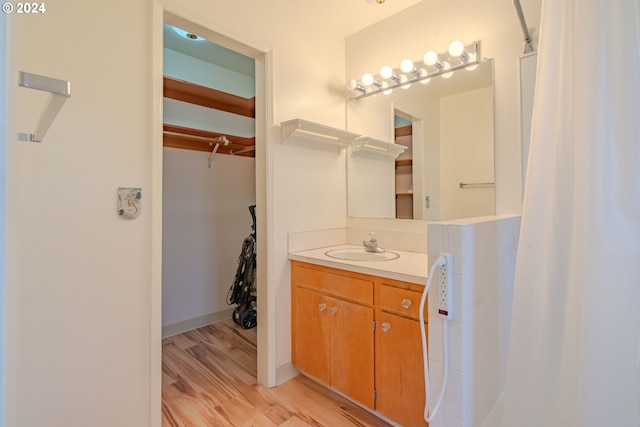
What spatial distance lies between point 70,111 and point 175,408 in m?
1.64

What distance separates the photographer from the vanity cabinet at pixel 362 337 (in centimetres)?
142

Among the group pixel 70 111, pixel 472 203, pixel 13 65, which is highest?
pixel 70 111

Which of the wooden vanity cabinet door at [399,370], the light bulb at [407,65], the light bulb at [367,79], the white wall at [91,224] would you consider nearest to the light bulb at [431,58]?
the light bulb at [407,65]

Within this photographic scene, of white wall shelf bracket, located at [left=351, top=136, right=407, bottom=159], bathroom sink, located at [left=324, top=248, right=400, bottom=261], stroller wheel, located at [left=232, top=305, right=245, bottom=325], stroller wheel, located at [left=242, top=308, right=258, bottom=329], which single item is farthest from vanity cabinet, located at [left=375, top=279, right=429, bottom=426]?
stroller wheel, located at [left=232, top=305, right=245, bottom=325]

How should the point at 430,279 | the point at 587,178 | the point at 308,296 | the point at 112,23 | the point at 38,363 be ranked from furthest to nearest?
the point at 308,296
the point at 112,23
the point at 38,363
the point at 430,279
the point at 587,178

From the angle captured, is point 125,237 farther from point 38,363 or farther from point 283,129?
point 283,129

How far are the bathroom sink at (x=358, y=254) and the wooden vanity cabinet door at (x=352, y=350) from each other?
1.18 ft

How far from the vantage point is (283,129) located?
196 cm

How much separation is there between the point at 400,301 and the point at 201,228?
2102 millimetres

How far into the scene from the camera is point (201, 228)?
286 cm

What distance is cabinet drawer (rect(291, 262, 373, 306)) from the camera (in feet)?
5.27

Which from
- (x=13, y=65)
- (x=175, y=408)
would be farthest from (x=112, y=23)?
(x=175, y=408)

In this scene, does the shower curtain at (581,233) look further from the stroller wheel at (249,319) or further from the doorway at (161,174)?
the stroller wheel at (249,319)

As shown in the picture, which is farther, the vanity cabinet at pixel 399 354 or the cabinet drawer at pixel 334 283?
the cabinet drawer at pixel 334 283
